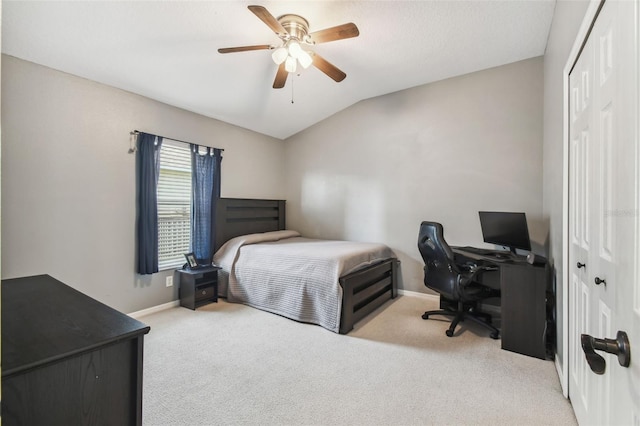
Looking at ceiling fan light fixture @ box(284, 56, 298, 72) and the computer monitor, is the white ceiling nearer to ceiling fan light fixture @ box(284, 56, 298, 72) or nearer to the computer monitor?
ceiling fan light fixture @ box(284, 56, 298, 72)

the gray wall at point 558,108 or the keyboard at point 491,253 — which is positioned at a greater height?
the gray wall at point 558,108

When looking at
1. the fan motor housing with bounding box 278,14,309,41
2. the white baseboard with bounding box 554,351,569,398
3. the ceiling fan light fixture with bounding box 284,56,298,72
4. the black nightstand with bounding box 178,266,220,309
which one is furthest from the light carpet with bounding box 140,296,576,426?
the fan motor housing with bounding box 278,14,309,41

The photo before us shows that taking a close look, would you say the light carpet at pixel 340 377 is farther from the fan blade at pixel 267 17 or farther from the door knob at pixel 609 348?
the fan blade at pixel 267 17

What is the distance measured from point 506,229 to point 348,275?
5.27 feet

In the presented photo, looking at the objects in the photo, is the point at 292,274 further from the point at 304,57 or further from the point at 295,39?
the point at 295,39

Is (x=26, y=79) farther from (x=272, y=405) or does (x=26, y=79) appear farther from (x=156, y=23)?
(x=272, y=405)

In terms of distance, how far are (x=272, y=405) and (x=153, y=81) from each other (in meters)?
3.05

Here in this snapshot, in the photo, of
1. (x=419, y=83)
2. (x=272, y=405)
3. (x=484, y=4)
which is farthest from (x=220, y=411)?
(x=419, y=83)

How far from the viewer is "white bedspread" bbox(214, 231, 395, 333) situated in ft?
9.95

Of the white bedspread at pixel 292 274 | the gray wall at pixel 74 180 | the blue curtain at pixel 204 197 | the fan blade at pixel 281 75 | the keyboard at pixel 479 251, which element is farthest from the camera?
the blue curtain at pixel 204 197

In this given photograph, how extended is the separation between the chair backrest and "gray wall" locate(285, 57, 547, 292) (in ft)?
2.97

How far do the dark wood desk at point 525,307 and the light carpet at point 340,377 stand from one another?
0.12 metres

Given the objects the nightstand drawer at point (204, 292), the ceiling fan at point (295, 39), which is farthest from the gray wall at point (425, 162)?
the ceiling fan at point (295, 39)

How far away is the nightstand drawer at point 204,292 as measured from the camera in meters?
3.62
